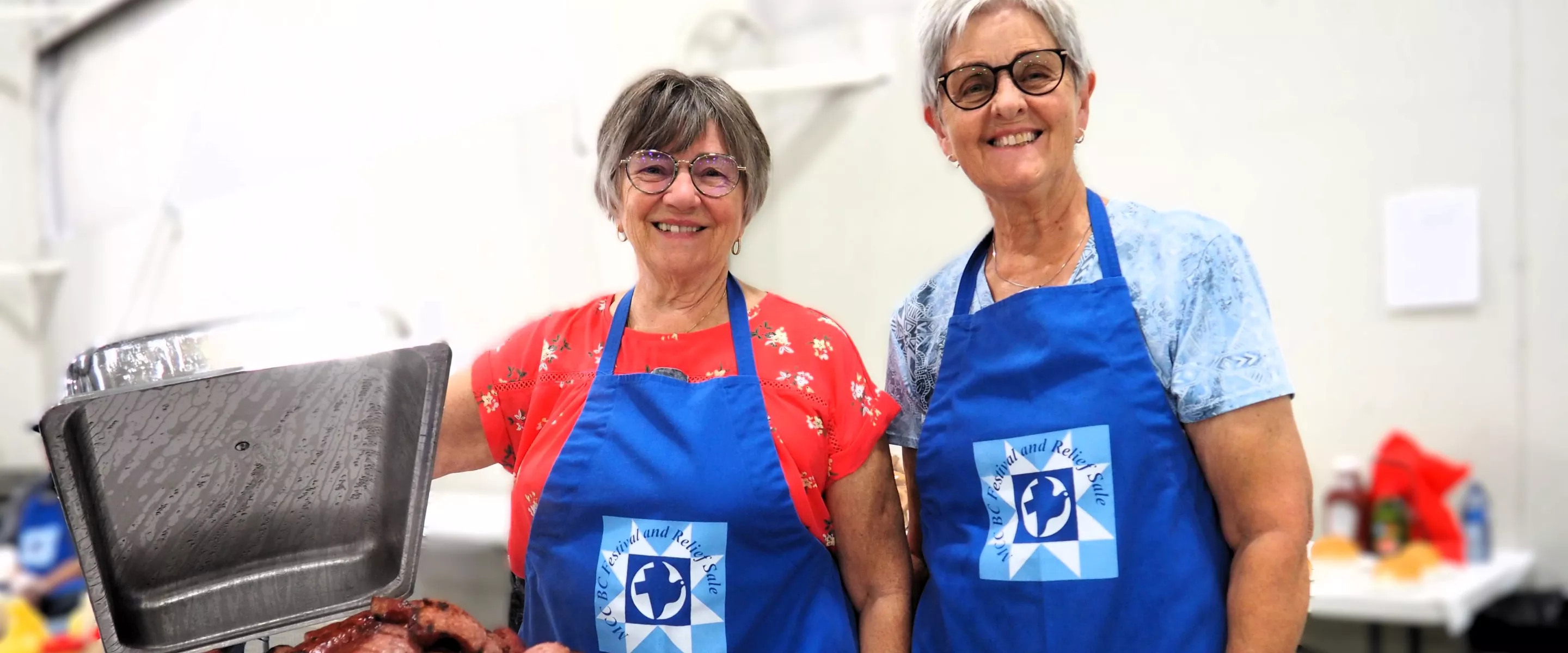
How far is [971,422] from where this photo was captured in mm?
1490

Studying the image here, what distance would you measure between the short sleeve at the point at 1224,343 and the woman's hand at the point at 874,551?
1.35ft

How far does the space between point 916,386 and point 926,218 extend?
2.71 meters

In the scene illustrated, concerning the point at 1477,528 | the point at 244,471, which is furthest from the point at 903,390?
the point at 1477,528

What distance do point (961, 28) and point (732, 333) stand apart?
0.52m

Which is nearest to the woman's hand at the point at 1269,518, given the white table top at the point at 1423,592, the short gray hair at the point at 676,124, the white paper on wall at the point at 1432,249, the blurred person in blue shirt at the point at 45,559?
the short gray hair at the point at 676,124

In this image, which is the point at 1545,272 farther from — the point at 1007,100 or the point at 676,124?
the point at 676,124

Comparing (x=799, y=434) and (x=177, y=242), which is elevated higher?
(x=177, y=242)

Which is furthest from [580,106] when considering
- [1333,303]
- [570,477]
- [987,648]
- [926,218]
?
[987,648]

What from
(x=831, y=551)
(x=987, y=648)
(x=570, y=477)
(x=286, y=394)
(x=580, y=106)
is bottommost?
(x=987, y=648)

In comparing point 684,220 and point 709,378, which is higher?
point 684,220

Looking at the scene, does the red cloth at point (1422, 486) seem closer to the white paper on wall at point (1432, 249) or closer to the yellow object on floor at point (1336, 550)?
the yellow object on floor at point (1336, 550)

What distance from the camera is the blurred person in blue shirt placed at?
189 inches

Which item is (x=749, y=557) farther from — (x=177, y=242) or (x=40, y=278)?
(x=40, y=278)

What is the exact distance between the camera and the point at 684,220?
1.57 m
